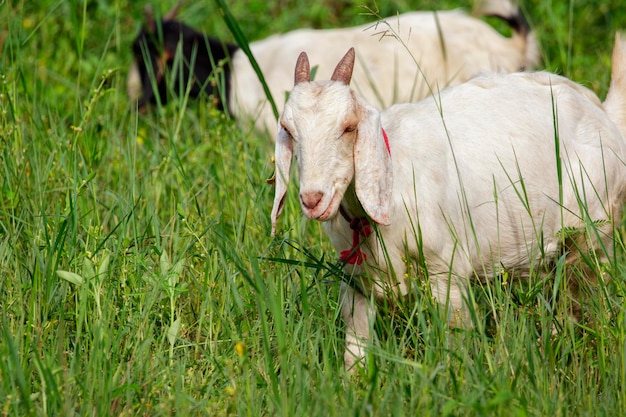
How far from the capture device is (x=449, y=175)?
11.2 feet

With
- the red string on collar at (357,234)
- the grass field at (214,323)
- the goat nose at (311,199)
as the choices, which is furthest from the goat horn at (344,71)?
the grass field at (214,323)

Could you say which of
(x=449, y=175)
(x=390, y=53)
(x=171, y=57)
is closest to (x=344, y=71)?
(x=449, y=175)

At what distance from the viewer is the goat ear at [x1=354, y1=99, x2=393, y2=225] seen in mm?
2961

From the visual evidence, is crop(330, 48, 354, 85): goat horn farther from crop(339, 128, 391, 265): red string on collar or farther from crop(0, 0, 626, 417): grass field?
crop(0, 0, 626, 417): grass field

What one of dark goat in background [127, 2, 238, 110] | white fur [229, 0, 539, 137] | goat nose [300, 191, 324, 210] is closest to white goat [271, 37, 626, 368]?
goat nose [300, 191, 324, 210]

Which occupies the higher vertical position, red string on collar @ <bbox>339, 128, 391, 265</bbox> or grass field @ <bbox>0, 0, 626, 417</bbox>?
red string on collar @ <bbox>339, 128, 391, 265</bbox>

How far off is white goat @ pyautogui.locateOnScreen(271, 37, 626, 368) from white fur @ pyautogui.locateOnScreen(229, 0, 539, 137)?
2520mm

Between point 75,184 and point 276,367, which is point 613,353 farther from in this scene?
point 75,184

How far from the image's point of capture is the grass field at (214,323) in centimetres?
276

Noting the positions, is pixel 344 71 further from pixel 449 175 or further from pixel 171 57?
pixel 171 57

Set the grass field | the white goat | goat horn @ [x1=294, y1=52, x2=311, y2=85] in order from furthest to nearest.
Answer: goat horn @ [x1=294, y1=52, x2=311, y2=85] → the white goat → the grass field

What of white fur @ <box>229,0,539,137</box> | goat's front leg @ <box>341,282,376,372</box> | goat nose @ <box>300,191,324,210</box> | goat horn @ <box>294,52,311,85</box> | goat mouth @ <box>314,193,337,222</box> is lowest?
goat's front leg @ <box>341,282,376,372</box>

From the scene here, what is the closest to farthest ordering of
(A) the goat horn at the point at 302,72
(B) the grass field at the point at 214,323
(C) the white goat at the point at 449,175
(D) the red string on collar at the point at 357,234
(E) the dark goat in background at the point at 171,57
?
(B) the grass field at the point at 214,323, (C) the white goat at the point at 449,175, (A) the goat horn at the point at 302,72, (D) the red string on collar at the point at 357,234, (E) the dark goat in background at the point at 171,57

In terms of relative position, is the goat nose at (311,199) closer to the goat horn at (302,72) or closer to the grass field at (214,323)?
the grass field at (214,323)
